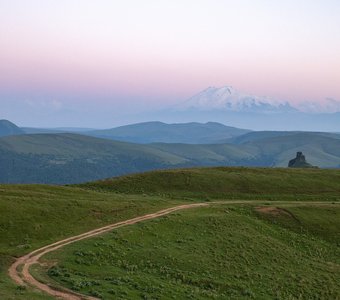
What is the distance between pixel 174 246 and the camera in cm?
4969

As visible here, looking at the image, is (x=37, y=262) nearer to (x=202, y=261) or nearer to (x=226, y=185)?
→ (x=202, y=261)

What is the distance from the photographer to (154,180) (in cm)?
9069

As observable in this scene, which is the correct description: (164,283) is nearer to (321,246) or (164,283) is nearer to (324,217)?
(321,246)

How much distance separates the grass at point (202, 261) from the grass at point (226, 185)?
2076 centimetres

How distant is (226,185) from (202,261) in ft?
144

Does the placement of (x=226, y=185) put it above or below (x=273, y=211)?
above

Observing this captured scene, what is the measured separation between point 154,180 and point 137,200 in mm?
20157

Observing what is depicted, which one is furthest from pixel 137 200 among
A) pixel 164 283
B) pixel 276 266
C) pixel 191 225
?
pixel 164 283

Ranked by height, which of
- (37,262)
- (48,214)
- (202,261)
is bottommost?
(202,261)

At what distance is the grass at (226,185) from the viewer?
85000 mm

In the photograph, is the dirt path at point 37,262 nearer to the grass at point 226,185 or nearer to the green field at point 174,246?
the green field at point 174,246

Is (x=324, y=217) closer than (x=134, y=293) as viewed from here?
No

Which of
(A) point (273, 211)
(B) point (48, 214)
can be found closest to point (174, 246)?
(B) point (48, 214)

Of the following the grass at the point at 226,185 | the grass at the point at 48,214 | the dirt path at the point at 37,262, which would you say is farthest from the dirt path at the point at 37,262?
the grass at the point at 226,185
